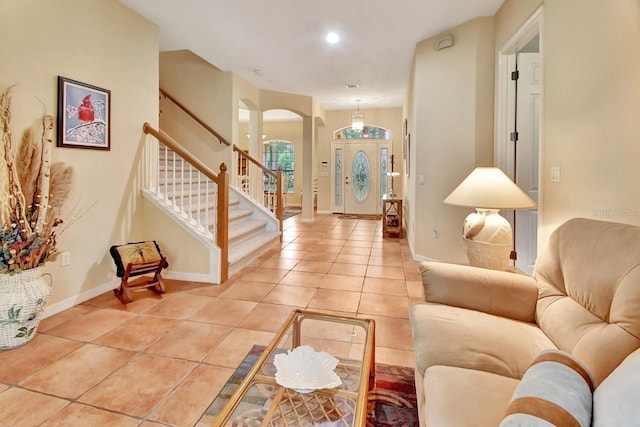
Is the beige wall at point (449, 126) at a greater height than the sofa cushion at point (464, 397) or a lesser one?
greater

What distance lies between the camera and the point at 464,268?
189 cm

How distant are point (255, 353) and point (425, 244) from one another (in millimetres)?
2892

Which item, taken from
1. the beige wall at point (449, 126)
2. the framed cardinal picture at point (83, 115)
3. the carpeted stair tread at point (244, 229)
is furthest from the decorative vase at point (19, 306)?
the beige wall at point (449, 126)

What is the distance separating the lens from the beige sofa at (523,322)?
40.8 inches

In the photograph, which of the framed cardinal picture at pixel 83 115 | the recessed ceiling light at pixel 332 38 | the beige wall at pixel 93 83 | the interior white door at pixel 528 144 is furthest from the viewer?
A: the recessed ceiling light at pixel 332 38

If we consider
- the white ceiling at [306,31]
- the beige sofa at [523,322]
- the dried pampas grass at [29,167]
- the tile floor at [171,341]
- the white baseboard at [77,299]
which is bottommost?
the tile floor at [171,341]

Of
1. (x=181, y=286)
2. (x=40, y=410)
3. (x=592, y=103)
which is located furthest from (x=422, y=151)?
(x=40, y=410)

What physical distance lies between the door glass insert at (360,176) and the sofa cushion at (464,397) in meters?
8.24

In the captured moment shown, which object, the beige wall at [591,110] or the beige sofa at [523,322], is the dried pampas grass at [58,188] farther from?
the beige wall at [591,110]

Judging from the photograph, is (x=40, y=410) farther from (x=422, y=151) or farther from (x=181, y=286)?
(x=422, y=151)

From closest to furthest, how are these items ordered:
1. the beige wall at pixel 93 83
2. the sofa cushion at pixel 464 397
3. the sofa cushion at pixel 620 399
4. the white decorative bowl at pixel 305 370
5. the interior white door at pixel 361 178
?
1. the sofa cushion at pixel 620 399
2. the sofa cushion at pixel 464 397
3. the white decorative bowl at pixel 305 370
4. the beige wall at pixel 93 83
5. the interior white door at pixel 361 178

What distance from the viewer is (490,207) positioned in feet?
7.45

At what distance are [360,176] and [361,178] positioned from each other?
0.21ft

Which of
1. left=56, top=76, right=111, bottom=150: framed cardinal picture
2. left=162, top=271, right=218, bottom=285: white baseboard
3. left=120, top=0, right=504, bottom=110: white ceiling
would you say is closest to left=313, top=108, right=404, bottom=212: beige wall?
left=120, top=0, right=504, bottom=110: white ceiling
